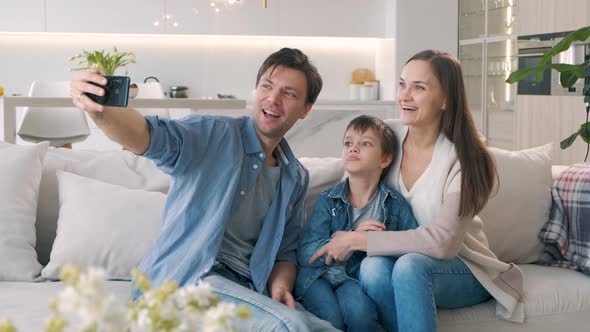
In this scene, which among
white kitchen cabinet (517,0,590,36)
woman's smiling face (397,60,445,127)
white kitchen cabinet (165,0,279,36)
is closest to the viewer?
woman's smiling face (397,60,445,127)

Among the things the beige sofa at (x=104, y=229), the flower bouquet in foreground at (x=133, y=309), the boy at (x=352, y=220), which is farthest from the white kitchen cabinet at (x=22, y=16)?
the flower bouquet in foreground at (x=133, y=309)

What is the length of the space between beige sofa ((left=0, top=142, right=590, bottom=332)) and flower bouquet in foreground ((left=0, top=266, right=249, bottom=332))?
137cm

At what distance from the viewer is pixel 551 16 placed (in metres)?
5.47

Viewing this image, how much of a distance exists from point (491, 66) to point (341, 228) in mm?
4320

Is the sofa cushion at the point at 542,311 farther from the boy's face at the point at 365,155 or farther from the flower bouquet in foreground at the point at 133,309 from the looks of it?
the flower bouquet in foreground at the point at 133,309

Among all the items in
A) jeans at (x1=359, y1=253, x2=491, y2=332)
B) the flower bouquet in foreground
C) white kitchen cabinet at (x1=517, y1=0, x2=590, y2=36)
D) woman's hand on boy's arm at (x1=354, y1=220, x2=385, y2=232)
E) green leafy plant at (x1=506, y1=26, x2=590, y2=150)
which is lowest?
jeans at (x1=359, y1=253, x2=491, y2=332)

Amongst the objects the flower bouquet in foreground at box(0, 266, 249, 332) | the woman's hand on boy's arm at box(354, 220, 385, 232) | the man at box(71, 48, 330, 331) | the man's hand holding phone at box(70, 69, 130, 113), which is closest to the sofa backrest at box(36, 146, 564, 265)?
the woman's hand on boy's arm at box(354, 220, 385, 232)

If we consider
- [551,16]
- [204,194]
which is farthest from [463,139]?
[551,16]

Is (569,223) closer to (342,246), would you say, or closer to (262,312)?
(342,246)

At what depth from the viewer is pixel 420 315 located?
2.12 meters

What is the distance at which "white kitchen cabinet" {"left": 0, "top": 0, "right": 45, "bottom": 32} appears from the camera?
677 cm

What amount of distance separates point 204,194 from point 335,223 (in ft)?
1.69

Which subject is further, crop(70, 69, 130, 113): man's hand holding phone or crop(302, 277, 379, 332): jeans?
crop(302, 277, 379, 332): jeans

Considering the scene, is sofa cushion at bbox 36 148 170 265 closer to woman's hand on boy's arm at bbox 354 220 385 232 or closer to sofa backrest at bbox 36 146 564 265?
sofa backrest at bbox 36 146 564 265
